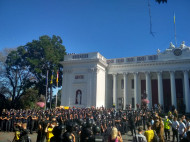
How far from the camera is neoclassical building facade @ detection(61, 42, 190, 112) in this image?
3038 cm

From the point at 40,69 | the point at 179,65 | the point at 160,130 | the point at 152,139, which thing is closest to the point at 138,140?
the point at 152,139

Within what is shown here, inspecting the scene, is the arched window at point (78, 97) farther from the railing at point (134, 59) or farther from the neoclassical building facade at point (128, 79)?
the railing at point (134, 59)

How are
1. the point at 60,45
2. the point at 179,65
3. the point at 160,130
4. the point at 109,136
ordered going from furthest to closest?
the point at 60,45 → the point at 179,65 → the point at 160,130 → the point at 109,136

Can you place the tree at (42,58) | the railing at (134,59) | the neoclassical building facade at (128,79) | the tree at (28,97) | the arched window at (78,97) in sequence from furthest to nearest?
the tree at (28,97) → the tree at (42,58) → the railing at (134,59) → the arched window at (78,97) → the neoclassical building facade at (128,79)

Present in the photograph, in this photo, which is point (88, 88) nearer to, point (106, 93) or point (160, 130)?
point (106, 93)

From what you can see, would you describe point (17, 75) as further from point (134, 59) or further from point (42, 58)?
point (134, 59)

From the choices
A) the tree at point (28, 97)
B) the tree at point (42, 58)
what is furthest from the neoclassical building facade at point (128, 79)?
the tree at point (28, 97)

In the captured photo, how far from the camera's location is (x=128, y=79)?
118 feet

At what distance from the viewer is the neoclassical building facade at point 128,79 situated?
30.4 meters

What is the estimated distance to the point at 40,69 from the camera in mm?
34188

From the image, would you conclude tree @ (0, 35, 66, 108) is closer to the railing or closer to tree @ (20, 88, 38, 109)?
tree @ (20, 88, 38, 109)

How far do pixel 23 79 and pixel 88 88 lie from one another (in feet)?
47.8

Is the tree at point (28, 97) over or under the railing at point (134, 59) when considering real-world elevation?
under

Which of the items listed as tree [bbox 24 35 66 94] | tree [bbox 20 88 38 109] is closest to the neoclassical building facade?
tree [bbox 24 35 66 94]
